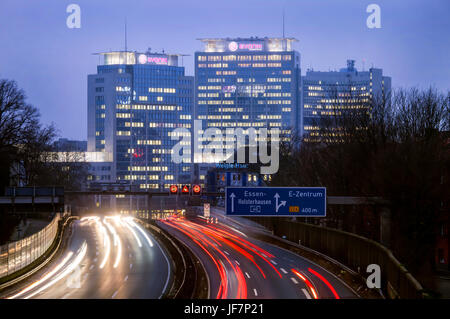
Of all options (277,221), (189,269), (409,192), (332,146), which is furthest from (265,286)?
(277,221)

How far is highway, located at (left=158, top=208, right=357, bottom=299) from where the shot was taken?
1192 inches

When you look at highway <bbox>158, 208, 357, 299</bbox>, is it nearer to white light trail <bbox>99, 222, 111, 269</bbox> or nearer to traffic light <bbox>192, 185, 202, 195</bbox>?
traffic light <bbox>192, 185, 202, 195</bbox>

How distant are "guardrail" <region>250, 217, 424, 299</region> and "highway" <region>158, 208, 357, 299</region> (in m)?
1.59

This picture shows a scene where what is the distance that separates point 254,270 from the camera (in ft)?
127

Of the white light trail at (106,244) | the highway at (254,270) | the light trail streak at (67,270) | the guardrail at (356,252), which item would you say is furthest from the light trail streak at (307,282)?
the white light trail at (106,244)

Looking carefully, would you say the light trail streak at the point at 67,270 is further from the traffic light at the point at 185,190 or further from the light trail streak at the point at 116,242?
the traffic light at the point at 185,190

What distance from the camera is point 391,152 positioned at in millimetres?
31969

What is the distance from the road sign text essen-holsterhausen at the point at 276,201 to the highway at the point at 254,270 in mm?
4441

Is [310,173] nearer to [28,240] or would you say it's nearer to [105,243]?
[105,243]

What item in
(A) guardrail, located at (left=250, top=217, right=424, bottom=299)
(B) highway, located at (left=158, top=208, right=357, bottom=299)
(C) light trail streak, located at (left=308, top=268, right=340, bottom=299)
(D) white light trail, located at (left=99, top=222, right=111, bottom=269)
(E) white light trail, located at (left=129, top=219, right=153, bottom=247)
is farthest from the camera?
(E) white light trail, located at (left=129, top=219, right=153, bottom=247)

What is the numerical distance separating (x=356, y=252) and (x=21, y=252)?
19.9m

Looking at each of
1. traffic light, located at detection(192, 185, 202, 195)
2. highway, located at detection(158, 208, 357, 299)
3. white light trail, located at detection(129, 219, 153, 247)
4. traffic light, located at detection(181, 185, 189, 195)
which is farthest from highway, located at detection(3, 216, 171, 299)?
traffic light, located at detection(192, 185, 202, 195)

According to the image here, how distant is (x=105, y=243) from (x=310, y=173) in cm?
2173

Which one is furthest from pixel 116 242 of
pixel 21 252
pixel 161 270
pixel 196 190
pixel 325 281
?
pixel 325 281
